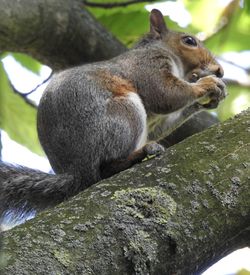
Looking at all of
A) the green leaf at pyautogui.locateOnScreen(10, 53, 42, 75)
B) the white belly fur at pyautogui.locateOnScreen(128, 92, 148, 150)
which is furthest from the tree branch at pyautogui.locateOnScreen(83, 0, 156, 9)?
the white belly fur at pyautogui.locateOnScreen(128, 92, 148, 150)

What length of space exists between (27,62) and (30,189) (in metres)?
1.19

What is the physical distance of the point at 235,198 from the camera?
5.71 ft

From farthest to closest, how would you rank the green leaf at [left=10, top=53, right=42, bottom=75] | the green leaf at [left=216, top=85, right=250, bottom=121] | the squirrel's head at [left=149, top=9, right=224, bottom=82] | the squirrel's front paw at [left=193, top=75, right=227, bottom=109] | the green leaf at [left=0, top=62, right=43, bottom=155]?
the squirrel's head at [left=149, top=9, right=224, bottom=82] < the green leaf at [left=10, top=53, right=42, bottom=75] < the green leaf at [left=216, top=85, right=250, bottom=121] < the green leaf at [left=0, top=62, right=43, bottom=155] < the squirrel's front paw at [left=193, top=75, right=227, bottom=109]

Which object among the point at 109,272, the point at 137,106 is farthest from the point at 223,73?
the point at 109,272

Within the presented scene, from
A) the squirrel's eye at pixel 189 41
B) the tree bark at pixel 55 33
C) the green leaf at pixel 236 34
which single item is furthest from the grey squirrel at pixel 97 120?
the squirrel's eye at pixel 189 41

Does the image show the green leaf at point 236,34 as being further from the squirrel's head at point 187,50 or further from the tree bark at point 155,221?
the tree bark at point 155,221

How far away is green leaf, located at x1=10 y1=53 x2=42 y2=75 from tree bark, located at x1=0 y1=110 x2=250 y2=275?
1.70 meters

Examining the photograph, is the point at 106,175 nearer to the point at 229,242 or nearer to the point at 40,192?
the point at 40,192

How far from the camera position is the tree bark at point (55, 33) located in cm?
288

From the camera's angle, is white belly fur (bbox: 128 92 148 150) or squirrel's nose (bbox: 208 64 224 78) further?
squirrel's nose (bbox: 208 64 224 78)

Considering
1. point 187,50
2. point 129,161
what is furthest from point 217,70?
point 129,161

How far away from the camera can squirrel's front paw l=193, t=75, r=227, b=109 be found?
303 cm

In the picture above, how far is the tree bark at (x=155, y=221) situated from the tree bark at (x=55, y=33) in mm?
1270

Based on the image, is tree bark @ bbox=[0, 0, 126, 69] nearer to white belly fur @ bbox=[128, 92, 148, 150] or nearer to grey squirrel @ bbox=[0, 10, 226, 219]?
grey squirrel @ bbox=[0, 10, 226, 219]
